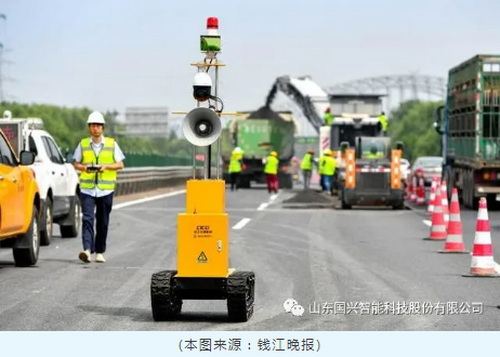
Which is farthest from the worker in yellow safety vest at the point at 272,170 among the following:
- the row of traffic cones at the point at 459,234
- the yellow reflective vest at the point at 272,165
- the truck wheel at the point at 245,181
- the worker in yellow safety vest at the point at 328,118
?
the row of traffic cones at the point at 459,234

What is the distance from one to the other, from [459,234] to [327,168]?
28043mm

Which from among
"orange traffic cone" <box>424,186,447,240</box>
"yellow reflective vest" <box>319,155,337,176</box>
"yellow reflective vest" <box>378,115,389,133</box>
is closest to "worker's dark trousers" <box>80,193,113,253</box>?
"orange traffic cone" <box>424,186,447,240</box>

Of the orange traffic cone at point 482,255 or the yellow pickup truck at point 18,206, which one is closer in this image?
the orange traffic cone at point 482,255

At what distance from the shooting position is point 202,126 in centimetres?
1241

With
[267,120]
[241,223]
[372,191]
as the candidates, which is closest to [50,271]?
[241,223]

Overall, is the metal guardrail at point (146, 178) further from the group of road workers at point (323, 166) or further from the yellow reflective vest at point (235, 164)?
the group of road workers at point (323, 166)

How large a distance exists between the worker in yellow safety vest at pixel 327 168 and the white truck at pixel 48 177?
24153 millimetres

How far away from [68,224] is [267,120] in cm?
4145

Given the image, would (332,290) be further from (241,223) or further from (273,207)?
(273,207)

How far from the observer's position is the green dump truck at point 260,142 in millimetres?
64688

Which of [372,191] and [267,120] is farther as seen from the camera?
[267,120]

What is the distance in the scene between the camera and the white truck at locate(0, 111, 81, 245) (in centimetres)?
2255
